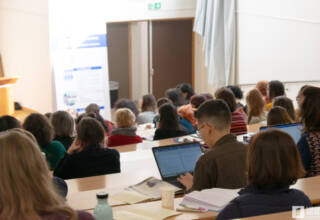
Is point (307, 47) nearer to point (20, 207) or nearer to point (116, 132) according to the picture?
point (116, 132)

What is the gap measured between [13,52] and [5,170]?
9.66 meters

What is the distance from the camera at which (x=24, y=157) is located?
5.69 feet

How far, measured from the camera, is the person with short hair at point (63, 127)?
15.5 ft

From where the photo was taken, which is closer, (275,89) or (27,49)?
(275,89)

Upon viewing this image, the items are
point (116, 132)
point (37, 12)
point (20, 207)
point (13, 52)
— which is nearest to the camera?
point (20, 207)

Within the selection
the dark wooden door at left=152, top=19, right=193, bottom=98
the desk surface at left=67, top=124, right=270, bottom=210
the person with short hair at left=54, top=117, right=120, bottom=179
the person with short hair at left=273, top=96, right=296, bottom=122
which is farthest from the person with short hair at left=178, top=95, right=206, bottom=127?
the dark wooden door at left=152, top=19, right=193, bottom=98

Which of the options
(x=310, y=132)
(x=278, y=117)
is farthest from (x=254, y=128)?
(x=310, y=132)

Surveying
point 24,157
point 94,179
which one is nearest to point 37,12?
point 94,179

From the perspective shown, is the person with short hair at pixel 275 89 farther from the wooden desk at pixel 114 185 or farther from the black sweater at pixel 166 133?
the wooden desk at pixel 114 185

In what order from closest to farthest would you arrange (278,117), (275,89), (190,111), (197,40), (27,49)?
(278,117) < (190,111) < (275,89) < (27,49) < (197,40)

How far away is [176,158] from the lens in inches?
134

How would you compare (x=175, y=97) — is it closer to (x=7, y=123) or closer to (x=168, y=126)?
(x=168, y=126)

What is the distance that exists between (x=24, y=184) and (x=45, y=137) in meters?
2.62

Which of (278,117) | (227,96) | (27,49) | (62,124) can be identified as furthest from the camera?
(27,49)
